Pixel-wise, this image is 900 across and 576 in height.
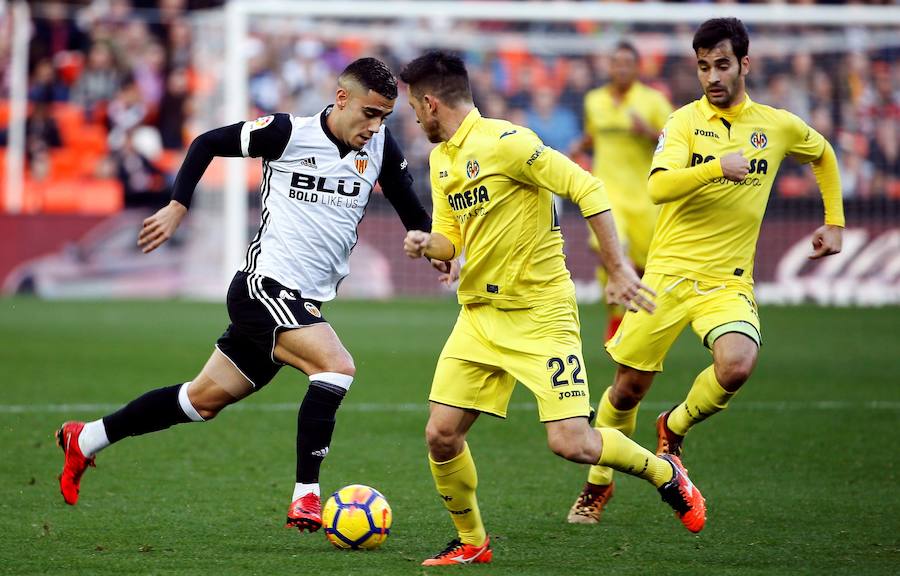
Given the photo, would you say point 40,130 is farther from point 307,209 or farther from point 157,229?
point 157,229

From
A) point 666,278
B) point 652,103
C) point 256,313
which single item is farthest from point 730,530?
point 652,103

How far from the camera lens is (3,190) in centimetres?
2100

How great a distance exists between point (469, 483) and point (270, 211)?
171 cm

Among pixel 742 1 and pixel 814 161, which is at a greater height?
pixel 742 1

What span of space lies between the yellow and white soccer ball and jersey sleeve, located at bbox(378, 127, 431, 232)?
1.51 metres

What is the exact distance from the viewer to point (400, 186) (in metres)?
6.63

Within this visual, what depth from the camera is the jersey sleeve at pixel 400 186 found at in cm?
659

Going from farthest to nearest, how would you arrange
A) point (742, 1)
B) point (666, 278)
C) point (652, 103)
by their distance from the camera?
point (742, 1)
point (652, 103)
point (666, 278)

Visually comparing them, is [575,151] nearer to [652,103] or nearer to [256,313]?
[652,103]

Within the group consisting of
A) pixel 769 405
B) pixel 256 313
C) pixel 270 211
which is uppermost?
pixel 270 211

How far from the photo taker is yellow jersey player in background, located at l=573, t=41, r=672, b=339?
38.2ft

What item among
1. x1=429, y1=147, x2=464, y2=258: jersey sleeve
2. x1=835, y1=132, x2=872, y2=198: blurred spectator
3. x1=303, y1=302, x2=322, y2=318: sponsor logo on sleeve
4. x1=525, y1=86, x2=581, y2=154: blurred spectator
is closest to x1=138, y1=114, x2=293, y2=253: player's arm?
x1=303, y1=302, x2=322, y2=318: sponsor logo on sleeve

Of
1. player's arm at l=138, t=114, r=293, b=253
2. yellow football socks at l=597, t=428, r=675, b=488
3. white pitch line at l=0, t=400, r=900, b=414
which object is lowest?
white pitch line at l=0, t=400, r=900, b=414

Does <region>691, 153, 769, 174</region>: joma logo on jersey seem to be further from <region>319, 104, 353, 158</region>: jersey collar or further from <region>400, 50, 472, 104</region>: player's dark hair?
<region>319, 104, 353, 158</region>: jersey collar
